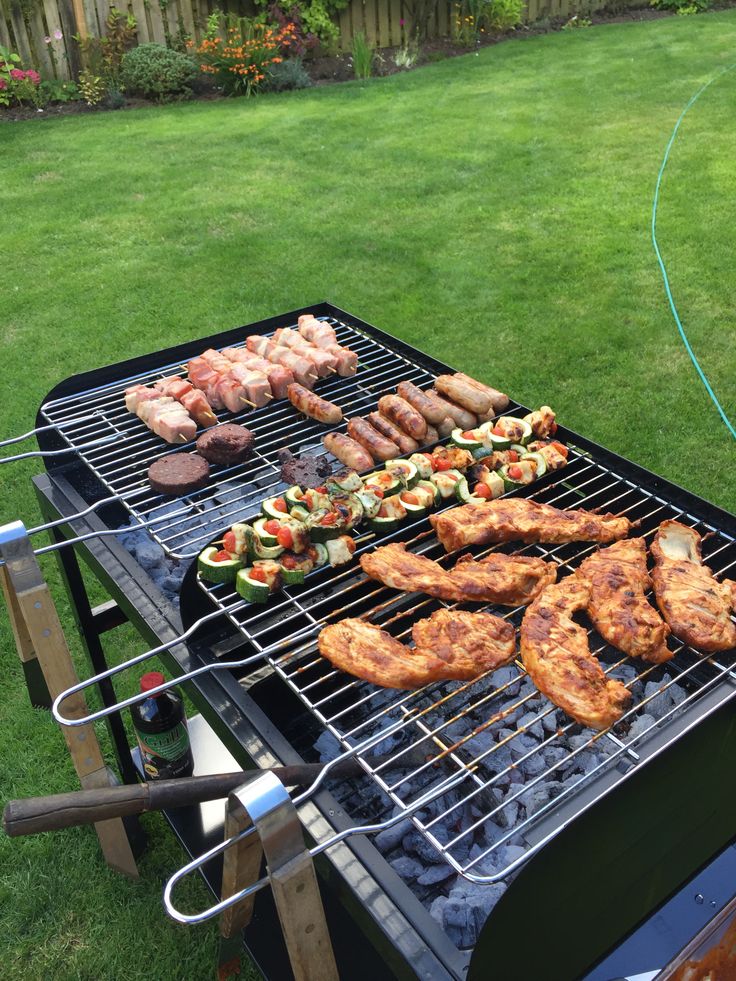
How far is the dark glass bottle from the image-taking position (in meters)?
3.39

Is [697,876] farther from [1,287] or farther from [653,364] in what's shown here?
[1,287]

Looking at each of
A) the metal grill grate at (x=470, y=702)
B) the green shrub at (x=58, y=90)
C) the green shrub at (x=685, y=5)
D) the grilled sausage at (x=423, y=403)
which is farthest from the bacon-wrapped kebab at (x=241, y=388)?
the green shrub at (x=685, y=5)

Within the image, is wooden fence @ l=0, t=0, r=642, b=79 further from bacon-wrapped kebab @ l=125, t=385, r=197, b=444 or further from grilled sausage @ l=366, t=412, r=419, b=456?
grilled sausage @ l=366, t=412, r=419, b=456

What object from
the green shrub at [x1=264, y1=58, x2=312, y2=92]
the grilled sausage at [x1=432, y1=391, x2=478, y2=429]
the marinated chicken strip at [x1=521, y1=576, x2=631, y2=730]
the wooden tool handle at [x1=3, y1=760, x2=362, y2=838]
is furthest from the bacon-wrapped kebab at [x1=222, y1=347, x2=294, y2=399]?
the green shrub at [x1=264, y1=58, x2=312, y2=92]

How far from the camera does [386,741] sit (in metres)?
2.94

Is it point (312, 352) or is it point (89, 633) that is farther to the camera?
point (312, 352)

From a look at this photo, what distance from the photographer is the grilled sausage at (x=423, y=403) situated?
3912 mm

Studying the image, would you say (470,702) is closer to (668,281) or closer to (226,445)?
(226,445)

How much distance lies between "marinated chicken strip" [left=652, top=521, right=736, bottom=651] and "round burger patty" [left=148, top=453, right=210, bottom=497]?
1902 millimetres

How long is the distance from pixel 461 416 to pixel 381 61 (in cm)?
1272

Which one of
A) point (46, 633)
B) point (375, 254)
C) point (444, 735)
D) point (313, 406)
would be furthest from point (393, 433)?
point (375, 254)

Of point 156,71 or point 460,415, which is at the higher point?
point 156,71

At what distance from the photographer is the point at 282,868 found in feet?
5.73

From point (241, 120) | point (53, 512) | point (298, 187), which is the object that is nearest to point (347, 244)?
point (298, 187)
